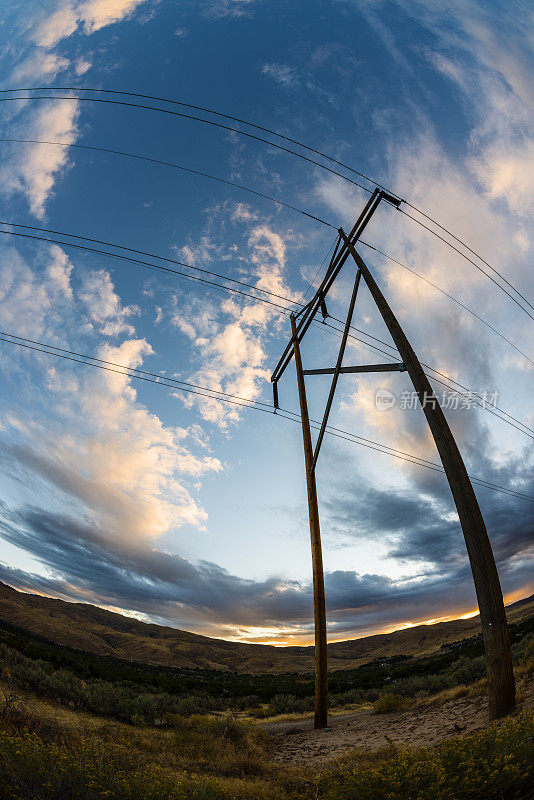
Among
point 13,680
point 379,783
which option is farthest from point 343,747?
point 13,680

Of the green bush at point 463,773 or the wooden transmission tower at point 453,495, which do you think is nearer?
the green bush at point 463,773

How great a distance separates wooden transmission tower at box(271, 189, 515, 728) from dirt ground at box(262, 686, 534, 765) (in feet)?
3.13

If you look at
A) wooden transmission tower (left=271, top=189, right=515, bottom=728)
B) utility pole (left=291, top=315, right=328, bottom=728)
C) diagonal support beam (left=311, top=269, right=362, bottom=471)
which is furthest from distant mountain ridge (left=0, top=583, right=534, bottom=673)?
diagonal support beam (left=311, top=269, right=362, bottom=471)

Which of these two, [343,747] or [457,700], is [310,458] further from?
[457,700]

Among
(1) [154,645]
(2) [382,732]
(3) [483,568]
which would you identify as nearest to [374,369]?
(3) [483,568]

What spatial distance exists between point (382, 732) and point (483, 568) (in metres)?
7.83

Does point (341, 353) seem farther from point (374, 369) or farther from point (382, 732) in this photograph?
point (382, 732)

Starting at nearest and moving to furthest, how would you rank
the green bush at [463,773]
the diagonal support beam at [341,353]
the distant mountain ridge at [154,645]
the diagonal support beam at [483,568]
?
1. the green bush at [463,773]
2. the diagonal support beam at [483,568]
3. the diagonal support beam at [341,353]
4. the distant mountain ridge at [154,645]

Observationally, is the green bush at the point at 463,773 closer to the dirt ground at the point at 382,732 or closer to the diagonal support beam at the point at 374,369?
the dirt ground at the point at 382,732

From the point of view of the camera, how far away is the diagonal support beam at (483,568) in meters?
4.73

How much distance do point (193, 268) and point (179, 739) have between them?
1362 centimetres

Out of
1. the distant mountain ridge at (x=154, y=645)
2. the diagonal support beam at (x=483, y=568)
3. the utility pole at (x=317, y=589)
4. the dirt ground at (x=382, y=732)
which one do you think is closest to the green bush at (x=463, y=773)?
the diagonal support beam at (x=483, y=568)

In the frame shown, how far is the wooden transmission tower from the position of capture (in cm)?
476

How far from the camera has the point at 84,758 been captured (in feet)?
13.7
